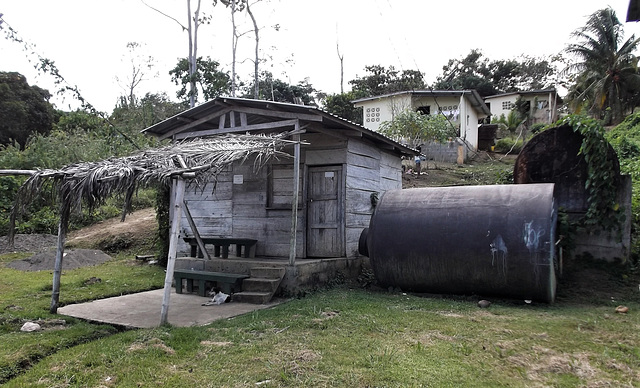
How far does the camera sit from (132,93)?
27.5m

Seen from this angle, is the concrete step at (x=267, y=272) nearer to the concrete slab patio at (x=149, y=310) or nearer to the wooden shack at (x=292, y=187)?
the concrete slab patio at (x=149, y=310)

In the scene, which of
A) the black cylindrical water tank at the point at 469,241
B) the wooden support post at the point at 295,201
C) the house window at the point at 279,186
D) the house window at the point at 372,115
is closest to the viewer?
the black cylindrical water tank at the point at 469,241

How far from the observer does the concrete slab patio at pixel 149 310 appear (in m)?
5.26

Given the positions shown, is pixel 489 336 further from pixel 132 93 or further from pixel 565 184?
pixel 132 93

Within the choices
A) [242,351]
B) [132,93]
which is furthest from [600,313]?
[132,93]

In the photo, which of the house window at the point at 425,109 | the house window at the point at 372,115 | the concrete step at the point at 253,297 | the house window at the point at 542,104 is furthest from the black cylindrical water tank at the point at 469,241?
the house window at the point at 542,104

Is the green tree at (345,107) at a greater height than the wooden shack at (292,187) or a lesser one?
greater

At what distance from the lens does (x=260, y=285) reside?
6.63 m

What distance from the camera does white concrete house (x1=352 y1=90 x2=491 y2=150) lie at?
74.6ft

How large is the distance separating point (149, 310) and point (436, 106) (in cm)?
2137

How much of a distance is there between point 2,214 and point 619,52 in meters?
30.9

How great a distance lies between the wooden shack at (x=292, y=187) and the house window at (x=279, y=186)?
20mm

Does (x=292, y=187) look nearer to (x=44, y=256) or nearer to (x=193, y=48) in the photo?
(x=44, y=256)

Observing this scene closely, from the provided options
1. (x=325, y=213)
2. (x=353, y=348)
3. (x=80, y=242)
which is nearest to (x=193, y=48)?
(x=80, y=242)
